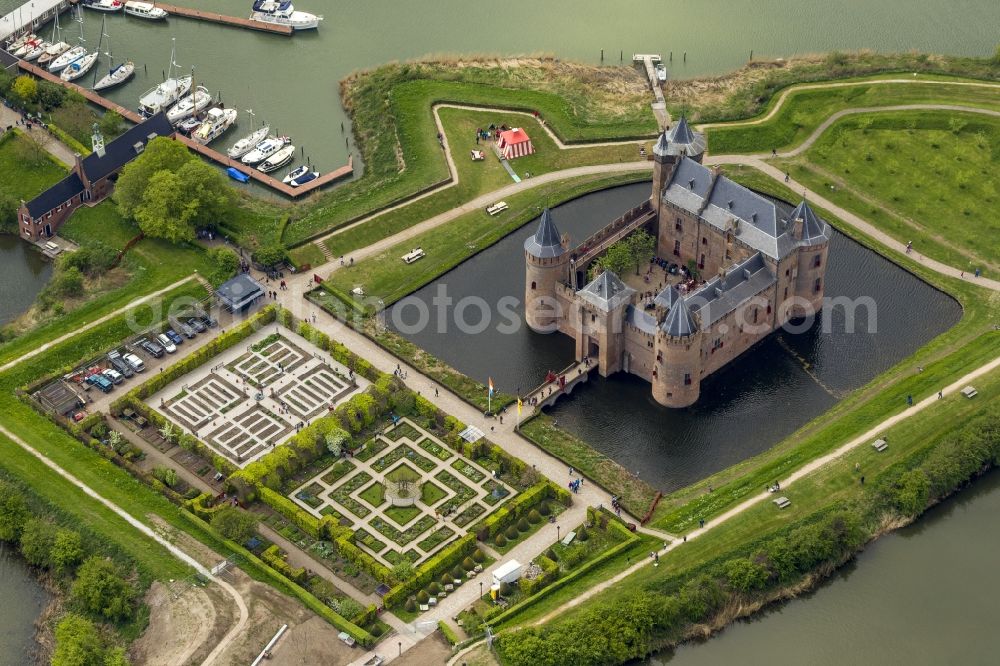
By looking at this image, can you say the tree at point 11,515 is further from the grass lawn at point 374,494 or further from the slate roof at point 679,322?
the slate roof at point 679,322

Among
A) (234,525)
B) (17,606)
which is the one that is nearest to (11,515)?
(17,606)

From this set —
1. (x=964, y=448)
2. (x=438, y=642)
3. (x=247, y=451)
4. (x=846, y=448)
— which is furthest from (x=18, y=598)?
(x=964, y=448)

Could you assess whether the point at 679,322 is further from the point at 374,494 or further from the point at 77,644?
the point at 77,644

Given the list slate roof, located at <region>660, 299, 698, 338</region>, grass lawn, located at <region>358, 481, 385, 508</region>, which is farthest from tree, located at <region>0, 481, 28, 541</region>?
slate roof, located at <region>660, 299, 698, 338</region>

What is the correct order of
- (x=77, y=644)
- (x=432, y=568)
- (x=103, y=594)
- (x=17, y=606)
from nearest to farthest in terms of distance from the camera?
(x=77, y=644) < (x=103, y=594) < (x=432, y=568) < (x=17, y=606)

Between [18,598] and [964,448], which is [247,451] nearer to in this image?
[18,598]

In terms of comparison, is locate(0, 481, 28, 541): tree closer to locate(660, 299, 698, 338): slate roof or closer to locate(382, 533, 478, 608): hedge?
locate(382, 533, 478, 608): hedge
